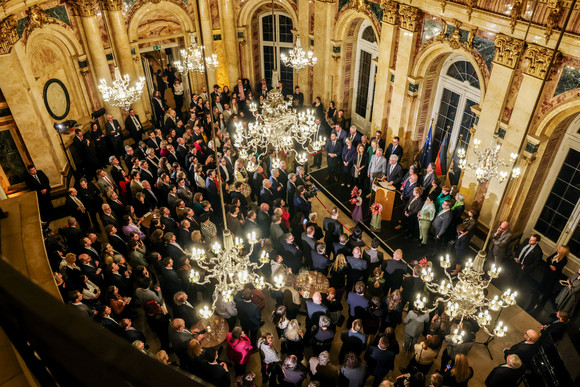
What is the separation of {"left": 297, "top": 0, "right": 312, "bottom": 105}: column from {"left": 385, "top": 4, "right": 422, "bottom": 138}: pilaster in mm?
4082

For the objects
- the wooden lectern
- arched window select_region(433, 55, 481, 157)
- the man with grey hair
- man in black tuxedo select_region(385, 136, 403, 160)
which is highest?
arched window select_region(433, 55, 481, 157)

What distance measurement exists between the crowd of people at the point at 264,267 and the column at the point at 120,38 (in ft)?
6.81

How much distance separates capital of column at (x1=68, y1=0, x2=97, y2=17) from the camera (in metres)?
11.7

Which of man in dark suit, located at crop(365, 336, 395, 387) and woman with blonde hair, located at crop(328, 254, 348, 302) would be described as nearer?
man in dark suit, located at crop(365, 336, 395, 387)

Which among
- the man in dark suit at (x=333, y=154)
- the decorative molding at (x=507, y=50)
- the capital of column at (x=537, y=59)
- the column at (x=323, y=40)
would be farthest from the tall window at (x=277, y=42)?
the capital of column at (x=537, y=59)

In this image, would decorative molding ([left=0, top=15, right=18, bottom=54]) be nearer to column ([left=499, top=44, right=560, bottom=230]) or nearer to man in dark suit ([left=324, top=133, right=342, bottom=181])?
man in dark suit ([left=324, top=133, right=342, bottom=181])

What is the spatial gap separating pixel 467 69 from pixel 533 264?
16.0 ft

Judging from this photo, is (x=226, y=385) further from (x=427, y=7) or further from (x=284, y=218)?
(x=427, y=7)

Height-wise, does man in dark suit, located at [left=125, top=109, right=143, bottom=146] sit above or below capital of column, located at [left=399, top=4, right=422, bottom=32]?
below

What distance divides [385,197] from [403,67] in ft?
11.5

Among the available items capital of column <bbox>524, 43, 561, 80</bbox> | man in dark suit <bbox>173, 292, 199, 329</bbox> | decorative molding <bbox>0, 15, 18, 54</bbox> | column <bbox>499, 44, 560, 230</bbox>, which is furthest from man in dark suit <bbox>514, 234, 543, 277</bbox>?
decorative molding <bbox>0, 15, 18, 54</bbox>

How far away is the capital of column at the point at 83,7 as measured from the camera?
461 inches

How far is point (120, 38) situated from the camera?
13.1 metres

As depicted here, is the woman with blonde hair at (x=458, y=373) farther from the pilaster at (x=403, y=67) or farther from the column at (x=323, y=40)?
the column at (x=323, y=40)
